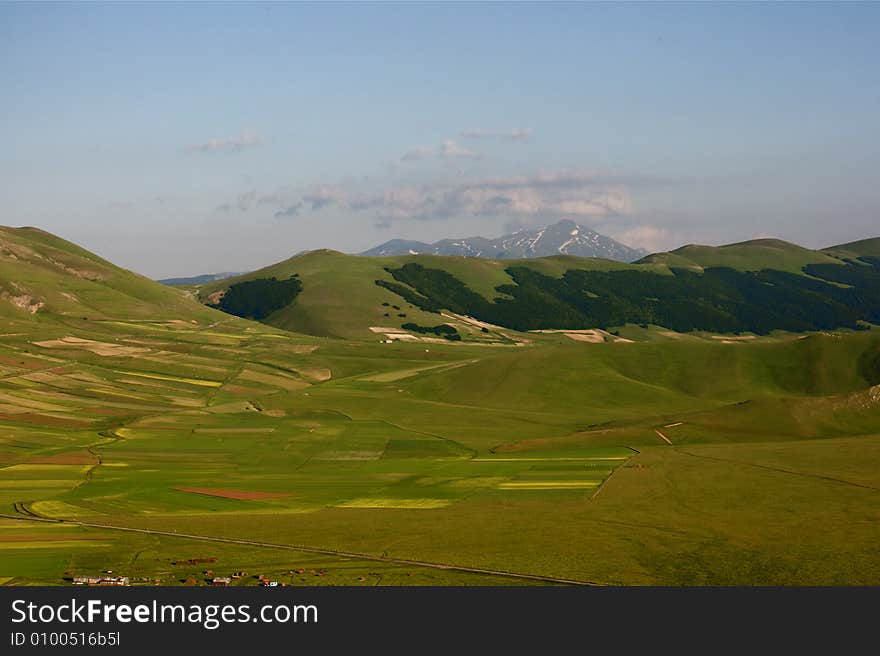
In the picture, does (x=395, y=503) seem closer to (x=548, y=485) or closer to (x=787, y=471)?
(x=548, y=485)

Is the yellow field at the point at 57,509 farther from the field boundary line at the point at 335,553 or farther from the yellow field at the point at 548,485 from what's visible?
the yellow field at the point at 548,485

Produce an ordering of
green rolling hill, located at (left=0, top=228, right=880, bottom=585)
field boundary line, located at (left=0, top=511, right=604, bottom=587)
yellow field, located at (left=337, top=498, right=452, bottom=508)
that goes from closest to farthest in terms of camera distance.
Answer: field boundary line, located at (left=0, top=511, right=604, bottom=587)
green rolling hill, located at (left=0, top=228, right=880, bottom=585)
yellow field, located at (left=337, top=498, right=452, bottom=508)

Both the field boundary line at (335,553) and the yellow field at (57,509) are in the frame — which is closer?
the field boundary line at (335,553)

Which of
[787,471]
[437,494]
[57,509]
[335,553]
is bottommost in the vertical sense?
[787,471]

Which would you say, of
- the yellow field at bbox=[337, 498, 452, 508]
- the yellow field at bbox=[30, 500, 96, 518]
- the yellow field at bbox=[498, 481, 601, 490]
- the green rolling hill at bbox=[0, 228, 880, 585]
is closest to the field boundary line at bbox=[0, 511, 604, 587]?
the green rolling hill at bbox=[0, 228, 880, 585]

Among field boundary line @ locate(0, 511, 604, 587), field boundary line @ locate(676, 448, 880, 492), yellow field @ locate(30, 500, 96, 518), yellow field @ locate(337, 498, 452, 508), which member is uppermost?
yellow field @ locate(30, 500, 96, 518)

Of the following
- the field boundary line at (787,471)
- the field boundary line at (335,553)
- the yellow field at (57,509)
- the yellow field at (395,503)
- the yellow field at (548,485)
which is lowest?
the field boundary line at (787,471)

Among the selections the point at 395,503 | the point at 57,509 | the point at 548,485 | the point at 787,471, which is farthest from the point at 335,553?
the point at 787,471

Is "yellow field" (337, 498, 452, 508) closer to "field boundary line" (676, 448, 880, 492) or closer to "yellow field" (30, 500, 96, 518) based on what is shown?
"yellow field" (30, 500, 96, 518)

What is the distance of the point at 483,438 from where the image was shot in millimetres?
163000

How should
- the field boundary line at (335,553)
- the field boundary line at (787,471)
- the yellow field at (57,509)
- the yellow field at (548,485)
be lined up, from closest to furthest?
1. the field boundary line at (335,553)
2. the yellow field at (57,509)
3. the field boundary line at (787,471)
4. the yellow field at (548,485)

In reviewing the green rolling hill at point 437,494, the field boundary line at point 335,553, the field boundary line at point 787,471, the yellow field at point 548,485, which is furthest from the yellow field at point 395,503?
the field boundary line at point 787,471
